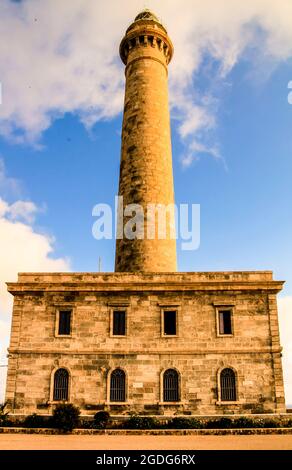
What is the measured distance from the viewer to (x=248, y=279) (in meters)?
22.6

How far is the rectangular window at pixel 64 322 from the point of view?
2200 cm

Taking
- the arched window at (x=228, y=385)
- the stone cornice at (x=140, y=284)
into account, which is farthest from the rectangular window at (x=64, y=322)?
the arched window at (x=228, y=385)

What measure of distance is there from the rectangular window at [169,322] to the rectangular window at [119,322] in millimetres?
1889

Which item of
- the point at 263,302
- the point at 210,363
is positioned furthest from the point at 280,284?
the point at 210,363

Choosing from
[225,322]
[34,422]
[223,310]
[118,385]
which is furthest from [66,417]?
[223,310]

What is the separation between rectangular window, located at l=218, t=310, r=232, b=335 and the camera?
21.8m

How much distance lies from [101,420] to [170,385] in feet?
11.4

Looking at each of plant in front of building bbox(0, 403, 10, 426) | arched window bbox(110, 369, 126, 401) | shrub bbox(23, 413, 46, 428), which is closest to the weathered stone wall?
arched window bbox(110, 369, 126, 401)

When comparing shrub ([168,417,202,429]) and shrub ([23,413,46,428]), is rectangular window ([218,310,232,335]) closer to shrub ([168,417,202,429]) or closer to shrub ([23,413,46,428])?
shrub ([168,417,202,429])

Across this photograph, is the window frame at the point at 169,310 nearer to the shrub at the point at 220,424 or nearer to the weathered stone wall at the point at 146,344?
the weathered stone wall at the point at 146,344

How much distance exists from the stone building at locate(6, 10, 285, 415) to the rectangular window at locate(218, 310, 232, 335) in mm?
46

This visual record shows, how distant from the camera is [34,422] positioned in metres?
19.6
